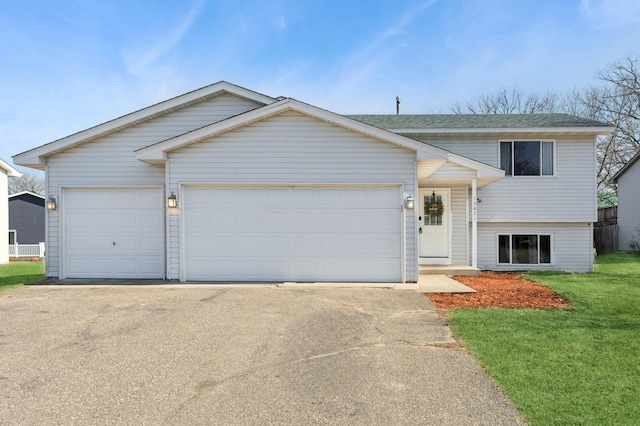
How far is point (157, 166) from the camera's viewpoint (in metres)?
9.89

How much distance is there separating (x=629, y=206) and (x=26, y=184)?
6304cm

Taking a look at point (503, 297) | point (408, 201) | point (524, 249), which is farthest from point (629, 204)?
point (408, 201)

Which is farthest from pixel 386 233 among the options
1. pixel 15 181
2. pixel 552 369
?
pixel 15 181

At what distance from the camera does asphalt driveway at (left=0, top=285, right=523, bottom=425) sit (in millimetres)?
3041

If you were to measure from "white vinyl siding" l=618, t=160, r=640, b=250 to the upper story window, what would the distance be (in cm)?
988

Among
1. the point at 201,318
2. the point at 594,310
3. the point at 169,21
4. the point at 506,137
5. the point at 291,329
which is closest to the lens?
the point at 291,329

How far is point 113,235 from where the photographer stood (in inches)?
386

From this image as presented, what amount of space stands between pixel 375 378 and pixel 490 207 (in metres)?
10.6

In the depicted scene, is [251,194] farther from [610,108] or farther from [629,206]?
[610,108]

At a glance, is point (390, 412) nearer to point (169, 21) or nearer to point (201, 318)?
point (201, 318)

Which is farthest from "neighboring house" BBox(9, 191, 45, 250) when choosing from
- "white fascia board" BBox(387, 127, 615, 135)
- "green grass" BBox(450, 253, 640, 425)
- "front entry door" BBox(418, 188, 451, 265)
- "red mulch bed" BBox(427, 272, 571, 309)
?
"green grass" BBox(450, 253, 640, 425)

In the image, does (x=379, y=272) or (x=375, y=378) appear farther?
(x=379, y=272)

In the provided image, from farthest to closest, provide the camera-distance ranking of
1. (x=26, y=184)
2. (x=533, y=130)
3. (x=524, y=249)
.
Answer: (x=26, y=184) → (x=524, y=249) → (x=533, y=130)

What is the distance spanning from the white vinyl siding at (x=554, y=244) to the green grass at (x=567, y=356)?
539cm
